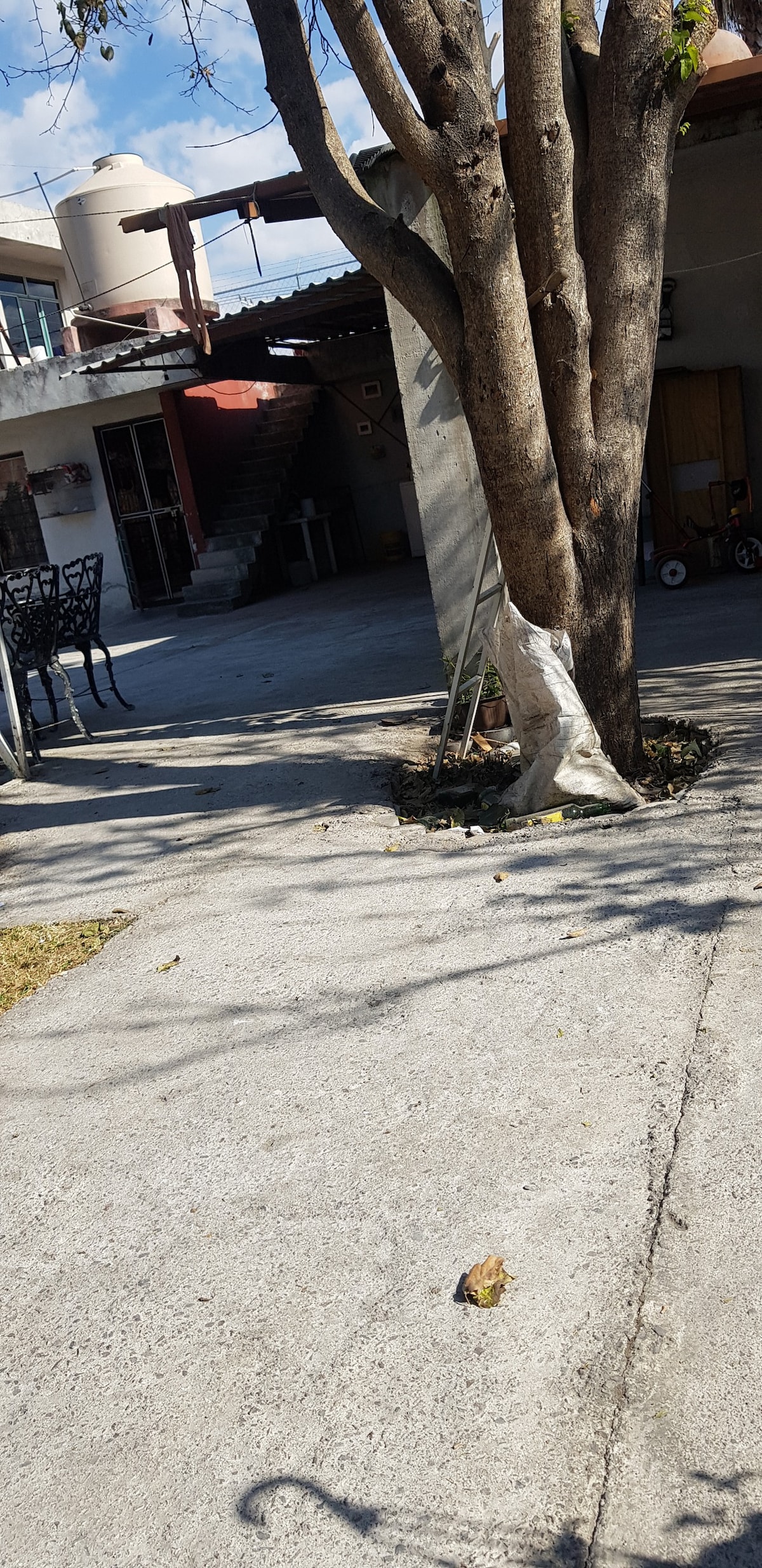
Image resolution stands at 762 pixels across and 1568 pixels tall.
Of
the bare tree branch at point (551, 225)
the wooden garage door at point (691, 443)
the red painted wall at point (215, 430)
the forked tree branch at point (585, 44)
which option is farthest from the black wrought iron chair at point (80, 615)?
the red painted wall at point (215, 430)

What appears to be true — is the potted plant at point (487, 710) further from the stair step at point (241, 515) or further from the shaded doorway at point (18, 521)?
the shaded doorway at point (18, 521)

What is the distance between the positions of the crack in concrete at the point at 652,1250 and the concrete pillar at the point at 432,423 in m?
4.03

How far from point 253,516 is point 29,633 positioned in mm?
10570

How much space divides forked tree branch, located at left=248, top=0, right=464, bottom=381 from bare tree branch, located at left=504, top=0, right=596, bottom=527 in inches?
15.1

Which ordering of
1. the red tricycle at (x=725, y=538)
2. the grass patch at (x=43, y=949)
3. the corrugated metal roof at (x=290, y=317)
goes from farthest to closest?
the corrugated metal roof at (x=290, y=317) → the red tricycle at (x=725, y=538) → the grass patch at (x=43, y=949)

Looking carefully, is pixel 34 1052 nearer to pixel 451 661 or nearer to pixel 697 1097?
pixel 697 1097

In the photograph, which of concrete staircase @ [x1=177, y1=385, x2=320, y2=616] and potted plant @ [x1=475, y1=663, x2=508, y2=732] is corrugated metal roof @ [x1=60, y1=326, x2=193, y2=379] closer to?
concrete staircase @ [x1=177, y1=385, x2=320, y2=616]

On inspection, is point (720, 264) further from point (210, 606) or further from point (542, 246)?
point (210, 606)

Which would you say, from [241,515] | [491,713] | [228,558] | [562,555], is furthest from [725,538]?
[241,515]

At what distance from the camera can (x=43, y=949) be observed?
4.66 metres

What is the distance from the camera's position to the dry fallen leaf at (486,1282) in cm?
222

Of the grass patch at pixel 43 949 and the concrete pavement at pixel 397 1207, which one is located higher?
the concrete pavement at pixel 397 1207

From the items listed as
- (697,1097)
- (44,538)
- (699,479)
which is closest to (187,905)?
(697,1097)

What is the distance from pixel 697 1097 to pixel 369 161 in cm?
592
